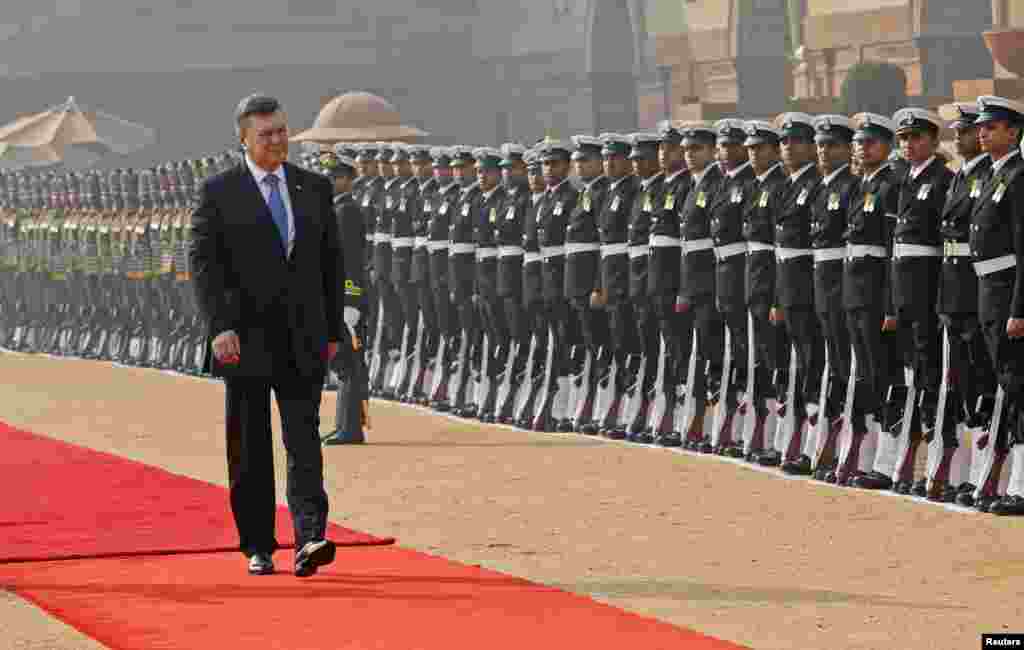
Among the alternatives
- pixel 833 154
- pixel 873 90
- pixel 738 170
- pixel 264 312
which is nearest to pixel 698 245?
pixel 738 170

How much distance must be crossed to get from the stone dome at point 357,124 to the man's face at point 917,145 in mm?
20151

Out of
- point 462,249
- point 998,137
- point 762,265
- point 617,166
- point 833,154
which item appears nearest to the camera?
point 998,137

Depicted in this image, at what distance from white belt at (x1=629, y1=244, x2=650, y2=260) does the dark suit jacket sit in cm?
670

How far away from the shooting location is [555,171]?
18.6 m

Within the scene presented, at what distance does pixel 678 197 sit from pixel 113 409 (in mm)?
6748

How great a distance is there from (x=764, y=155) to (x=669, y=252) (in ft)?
4.90

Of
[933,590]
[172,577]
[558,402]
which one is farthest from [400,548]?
[558,402]

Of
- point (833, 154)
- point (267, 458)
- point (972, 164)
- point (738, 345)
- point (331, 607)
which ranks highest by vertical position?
point (833, 154)

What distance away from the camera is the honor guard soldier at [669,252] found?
16.6 metres

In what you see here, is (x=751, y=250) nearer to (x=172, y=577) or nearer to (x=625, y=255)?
(x=625, y=255)

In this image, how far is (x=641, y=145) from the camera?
17156 mm

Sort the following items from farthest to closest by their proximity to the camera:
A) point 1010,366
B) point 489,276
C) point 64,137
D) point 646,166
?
point 64,137, point 489,276, point 646,166, point 1010,366

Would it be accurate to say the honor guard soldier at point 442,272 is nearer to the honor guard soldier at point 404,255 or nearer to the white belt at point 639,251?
the honor guard soldier at point 404,255

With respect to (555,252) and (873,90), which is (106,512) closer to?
(555,252)
